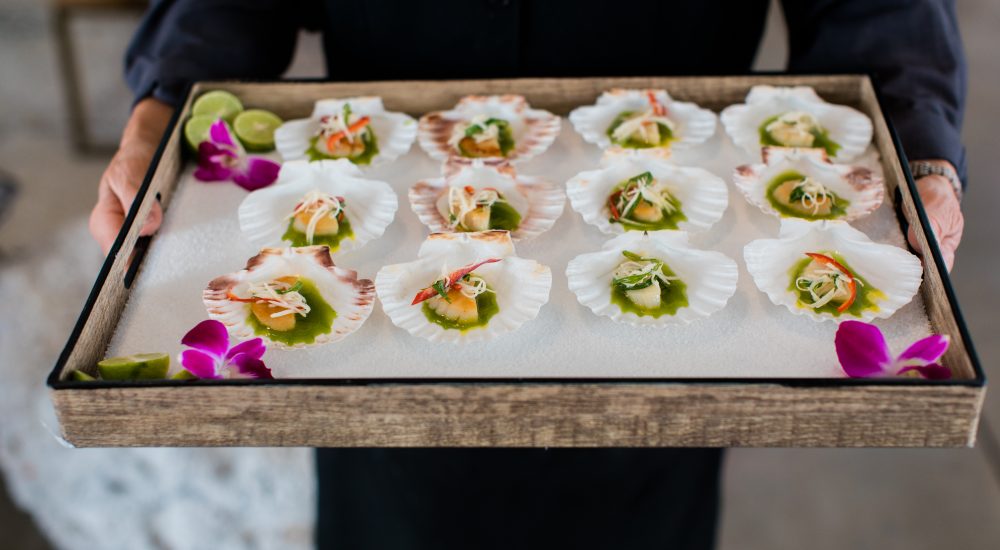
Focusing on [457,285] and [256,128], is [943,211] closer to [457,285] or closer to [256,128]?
[457,285]

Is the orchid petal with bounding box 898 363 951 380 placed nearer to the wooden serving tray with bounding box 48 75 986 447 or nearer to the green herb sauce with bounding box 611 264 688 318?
the wooden serving tray with bounding box 48 75 986 447

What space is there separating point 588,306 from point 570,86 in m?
0.41

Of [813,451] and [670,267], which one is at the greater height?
[670,267]

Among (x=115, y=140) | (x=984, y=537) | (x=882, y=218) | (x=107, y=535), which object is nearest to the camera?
(x=882, y=218)

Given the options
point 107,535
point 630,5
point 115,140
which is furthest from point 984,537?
point 115,140

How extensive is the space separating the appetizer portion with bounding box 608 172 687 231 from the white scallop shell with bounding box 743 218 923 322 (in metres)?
0.11

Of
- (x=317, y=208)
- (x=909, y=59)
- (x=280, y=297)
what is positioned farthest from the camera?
(x=909, y=59)

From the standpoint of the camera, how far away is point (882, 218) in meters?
1.17

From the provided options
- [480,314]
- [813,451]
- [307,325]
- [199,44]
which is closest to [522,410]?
[480,314]

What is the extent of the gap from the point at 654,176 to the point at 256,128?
531 mm

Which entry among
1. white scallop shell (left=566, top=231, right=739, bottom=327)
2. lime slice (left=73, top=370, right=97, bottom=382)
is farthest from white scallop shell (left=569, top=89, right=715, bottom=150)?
lime slice (left=73, top=370, right=97, bottom=382)

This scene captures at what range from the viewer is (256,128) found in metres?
1.31

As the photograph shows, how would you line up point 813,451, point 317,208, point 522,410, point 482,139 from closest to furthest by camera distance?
point 522,410, point 317,208, point 482,139, point 813,451

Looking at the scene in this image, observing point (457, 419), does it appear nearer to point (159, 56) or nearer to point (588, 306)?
point (588, 306)
